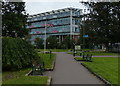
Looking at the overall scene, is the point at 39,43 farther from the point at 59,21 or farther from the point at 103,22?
the point at 103,22

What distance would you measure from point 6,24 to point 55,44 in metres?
68.6

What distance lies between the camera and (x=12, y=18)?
1014 inches

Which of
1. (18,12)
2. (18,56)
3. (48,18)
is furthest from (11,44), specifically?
(48,18)

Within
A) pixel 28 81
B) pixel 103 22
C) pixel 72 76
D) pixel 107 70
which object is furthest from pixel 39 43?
pixel 28 81

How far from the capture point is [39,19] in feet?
385

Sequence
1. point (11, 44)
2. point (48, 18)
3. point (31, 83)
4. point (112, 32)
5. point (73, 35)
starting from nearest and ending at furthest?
point (31, 83)
point (11, 44)
point (112, 32)
point (73, 35)
point (48, 18)

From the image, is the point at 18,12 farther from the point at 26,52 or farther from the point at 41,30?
the point at 41,30

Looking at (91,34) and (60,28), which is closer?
(91,34)

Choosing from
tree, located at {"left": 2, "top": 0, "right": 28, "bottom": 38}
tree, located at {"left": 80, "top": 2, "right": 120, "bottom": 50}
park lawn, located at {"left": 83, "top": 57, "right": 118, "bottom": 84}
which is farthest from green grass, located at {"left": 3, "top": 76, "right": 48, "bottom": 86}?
tree, located at {"left": 80, "top": 2, "right": 120, "bottom": 50}

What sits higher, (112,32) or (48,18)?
(48,18)

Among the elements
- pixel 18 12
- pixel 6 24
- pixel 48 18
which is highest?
pixel 48 18

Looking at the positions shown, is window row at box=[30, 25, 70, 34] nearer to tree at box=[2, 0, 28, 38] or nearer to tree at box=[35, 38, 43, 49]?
tree at box=[35, 38, 43, 49]

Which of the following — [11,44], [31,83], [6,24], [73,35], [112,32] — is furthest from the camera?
[73,35]

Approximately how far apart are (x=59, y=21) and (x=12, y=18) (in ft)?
272
